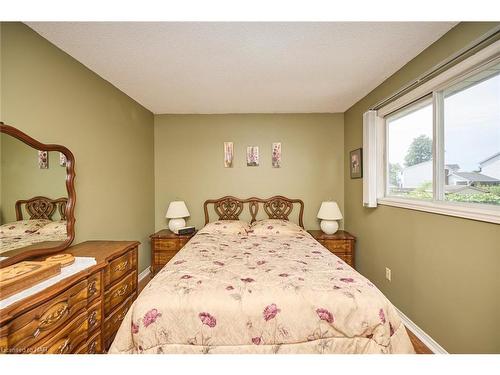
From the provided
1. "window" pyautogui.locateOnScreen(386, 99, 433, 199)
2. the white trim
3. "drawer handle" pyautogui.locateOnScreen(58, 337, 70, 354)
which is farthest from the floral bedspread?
the white trim

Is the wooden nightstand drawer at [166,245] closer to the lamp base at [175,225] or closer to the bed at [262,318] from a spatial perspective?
the lamp base at [175,225]

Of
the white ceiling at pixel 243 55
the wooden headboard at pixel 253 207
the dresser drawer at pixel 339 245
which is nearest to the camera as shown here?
the white ceiling at pixel 243 55

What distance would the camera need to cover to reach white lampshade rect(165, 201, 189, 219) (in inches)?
121

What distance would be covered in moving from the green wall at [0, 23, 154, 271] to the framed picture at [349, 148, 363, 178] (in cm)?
304

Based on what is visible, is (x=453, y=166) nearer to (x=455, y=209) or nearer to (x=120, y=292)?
(x=455, y=209)

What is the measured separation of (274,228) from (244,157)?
124cm

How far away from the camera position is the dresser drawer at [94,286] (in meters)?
1.43

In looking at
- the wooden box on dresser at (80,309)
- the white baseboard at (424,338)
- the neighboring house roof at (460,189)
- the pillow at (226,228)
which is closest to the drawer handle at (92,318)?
the wooden box on dresser at (80,309)

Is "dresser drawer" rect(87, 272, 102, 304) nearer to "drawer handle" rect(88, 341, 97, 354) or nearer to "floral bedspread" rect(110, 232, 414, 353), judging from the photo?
"drawer handle" rect(88, 341, 97, 354)

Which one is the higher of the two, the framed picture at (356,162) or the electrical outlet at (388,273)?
the framed picture at (356,162)

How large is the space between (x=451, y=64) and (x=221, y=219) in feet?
9.73

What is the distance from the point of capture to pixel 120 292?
180 centimetres

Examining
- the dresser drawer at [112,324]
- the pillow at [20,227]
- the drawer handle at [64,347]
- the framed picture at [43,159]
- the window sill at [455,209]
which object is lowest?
the dresser drawer at [112,324]

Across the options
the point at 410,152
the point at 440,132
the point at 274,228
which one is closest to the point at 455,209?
the point at 440,132
